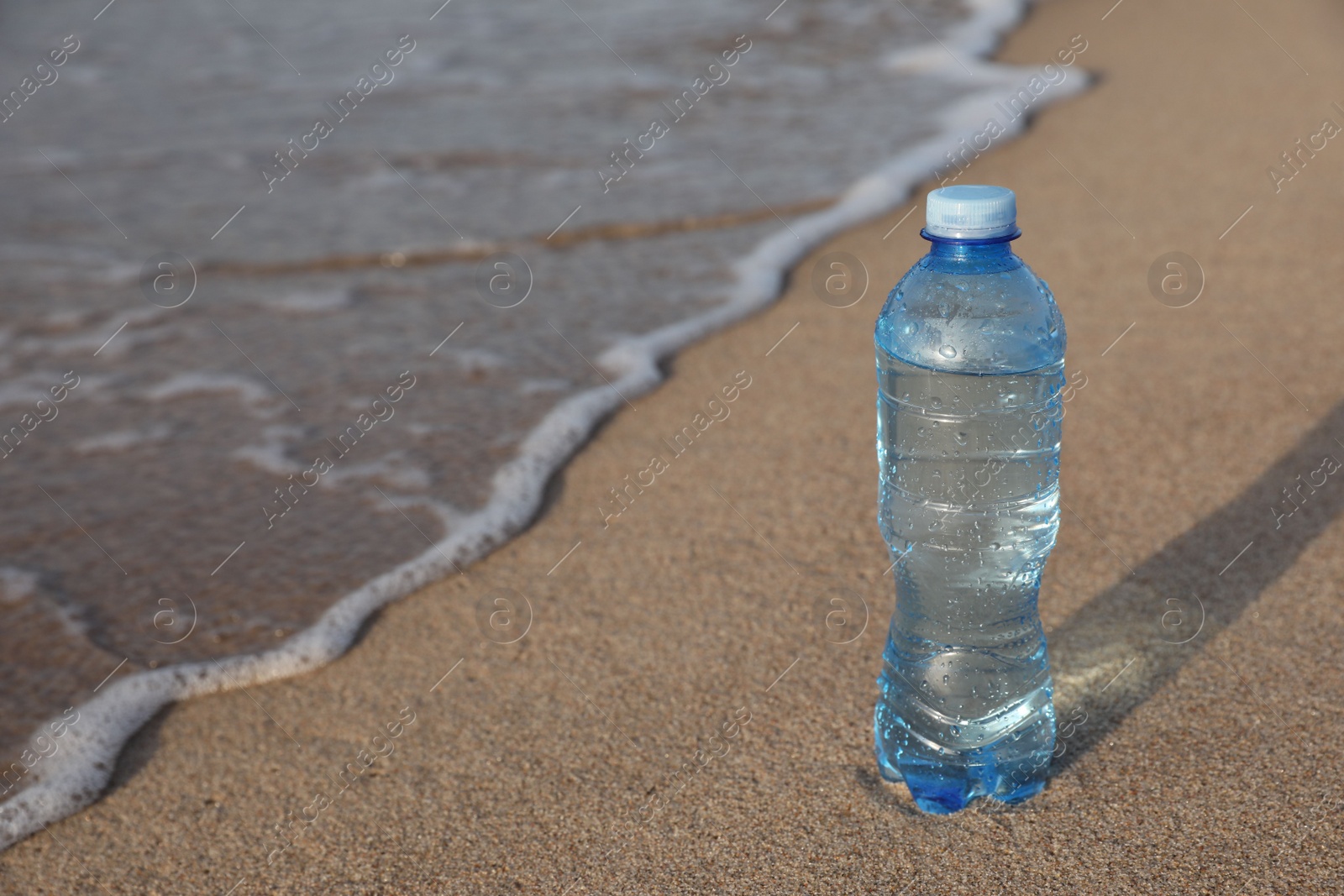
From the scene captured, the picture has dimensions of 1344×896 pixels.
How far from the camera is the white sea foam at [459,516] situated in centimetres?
242

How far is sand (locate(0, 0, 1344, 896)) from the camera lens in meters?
2.06

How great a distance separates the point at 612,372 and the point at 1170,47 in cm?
522

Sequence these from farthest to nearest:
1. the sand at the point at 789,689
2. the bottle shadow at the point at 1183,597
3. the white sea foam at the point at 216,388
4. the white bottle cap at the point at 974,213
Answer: the white sea foam at the point at 216,388
the bottle shadow at the point at 1183,597
the sand at the point at 789,689
the white bottle cap at the point at 974,213

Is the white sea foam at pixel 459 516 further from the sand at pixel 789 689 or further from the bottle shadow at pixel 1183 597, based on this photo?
the bottle shadow at pixel 1183 597

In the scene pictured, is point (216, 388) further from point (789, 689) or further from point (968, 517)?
point (968, 517)

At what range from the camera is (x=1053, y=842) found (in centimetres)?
202

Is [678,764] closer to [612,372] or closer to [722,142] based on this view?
[612,372]

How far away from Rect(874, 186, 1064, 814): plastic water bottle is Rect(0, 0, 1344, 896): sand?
0.35ft

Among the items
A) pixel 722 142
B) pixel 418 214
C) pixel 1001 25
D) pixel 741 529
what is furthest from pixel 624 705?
pixel 1001 25

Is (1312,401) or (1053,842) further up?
(1053,842)

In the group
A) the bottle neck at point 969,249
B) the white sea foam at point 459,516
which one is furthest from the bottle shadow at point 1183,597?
the white sea foam at point 459,516

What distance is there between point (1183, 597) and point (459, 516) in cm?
192

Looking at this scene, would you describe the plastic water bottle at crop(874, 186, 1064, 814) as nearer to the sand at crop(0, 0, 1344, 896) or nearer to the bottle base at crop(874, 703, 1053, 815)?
the bottle base at crop(874, 703, 1053, 815)

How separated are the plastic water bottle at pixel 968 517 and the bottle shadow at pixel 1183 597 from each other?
0.67 feet
